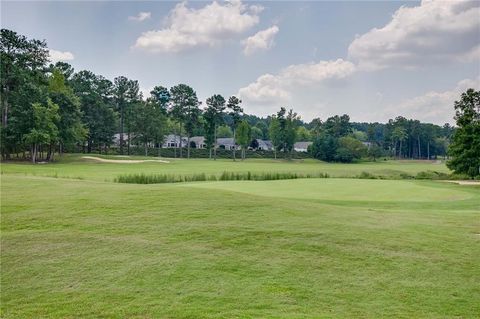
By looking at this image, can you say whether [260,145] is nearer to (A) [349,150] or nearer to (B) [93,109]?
(A) [349,150]

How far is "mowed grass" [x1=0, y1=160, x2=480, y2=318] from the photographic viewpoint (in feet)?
20.9

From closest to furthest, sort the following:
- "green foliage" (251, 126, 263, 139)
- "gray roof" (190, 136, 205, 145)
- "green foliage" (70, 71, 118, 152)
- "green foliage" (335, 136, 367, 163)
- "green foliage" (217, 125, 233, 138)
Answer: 1. "green foliage" (70, 71, 118, 152)
2. "green foliage" (335, 136, 367, 163)
3. "gray roof" (190, 136, 205, 145)
4. "green foliage" (251, 126, 263, 139)
5. "green foliage" (217, 125, 233, 138)

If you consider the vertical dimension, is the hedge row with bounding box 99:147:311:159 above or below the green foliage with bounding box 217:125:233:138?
below

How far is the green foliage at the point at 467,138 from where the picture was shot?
46.8m

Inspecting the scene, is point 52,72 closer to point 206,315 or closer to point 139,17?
point 139,17

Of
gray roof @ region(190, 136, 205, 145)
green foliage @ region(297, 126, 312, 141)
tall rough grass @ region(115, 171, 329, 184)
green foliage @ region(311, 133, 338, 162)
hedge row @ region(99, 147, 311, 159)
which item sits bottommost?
tall rough grass @ region(115, 171, 329, 184)

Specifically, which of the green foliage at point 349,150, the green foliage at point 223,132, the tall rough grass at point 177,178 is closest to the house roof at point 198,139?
the green foliage at point 223,132

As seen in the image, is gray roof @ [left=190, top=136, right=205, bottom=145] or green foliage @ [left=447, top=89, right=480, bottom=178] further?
gray roof @ [left=190, top=136, right=205, bottom=145]

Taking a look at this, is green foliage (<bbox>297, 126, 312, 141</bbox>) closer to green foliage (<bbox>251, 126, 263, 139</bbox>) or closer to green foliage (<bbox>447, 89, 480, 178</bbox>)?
green foliage (<bbox>251, 126, 263, 139</bbox>)

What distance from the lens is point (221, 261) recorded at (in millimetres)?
7914

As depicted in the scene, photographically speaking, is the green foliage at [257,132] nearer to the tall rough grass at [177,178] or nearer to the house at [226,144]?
the house at [226,144]

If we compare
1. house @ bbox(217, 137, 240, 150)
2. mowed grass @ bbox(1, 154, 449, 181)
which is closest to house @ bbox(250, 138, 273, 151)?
house @ bbox(217, 137, 240, 150)

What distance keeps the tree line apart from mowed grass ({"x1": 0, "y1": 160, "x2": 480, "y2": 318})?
4365 centimetres

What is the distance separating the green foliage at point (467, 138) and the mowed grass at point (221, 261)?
3906 centimetres
